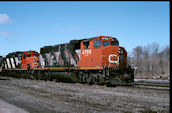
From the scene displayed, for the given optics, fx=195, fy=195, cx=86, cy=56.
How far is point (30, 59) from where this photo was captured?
2470 centimetres

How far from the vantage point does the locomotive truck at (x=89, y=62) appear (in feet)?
46.0

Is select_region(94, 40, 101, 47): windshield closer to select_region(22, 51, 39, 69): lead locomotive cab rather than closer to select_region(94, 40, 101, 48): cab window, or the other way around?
select_region(94, 40, 101, 48): cab window

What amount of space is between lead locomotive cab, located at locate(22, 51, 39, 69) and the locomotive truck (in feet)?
7.62

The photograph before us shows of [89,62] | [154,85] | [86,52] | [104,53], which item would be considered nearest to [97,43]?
[104,53]

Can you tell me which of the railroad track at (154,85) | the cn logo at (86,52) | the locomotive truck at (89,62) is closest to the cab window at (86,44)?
the locomotive truck at (89,62)

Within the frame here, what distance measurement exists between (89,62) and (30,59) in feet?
39.0

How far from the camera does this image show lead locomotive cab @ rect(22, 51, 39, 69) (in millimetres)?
24173

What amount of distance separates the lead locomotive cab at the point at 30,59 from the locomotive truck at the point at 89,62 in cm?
232

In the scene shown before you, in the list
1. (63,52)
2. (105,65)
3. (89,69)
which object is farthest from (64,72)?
(105,65)

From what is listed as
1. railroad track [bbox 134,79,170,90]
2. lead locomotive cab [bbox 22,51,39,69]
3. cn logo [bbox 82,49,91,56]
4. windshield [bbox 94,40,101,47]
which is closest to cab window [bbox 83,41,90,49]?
cn logo [bbox 82,49,91,56]

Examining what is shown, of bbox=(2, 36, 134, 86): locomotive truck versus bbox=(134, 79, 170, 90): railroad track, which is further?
bbox=(134, 79, 170, 90): railroad track

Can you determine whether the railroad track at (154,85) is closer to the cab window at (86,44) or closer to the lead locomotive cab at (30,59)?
the cab window at (86,44)

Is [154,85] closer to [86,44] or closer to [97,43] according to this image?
[97,43]

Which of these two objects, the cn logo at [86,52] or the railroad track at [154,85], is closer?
the railroad track at [154,85]
